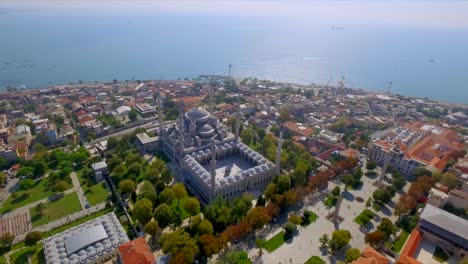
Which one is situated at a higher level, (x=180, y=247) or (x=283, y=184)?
(x=283, y=184)

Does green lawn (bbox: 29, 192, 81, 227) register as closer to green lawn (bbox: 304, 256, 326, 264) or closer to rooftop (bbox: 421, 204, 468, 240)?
green lawn (bbox: 304, 256, 326, 264)

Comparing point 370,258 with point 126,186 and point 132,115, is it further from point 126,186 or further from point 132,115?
point 132,115

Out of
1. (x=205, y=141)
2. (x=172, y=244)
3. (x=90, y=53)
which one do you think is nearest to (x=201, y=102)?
(x=205, y=141)

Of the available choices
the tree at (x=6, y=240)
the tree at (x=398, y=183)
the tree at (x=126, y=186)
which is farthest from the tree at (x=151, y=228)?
the tree at (x=398, y=183)

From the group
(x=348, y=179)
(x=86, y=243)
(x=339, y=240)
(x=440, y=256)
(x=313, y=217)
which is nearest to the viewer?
(x=86, y=243)

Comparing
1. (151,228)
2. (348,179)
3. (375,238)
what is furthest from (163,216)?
(348,179)

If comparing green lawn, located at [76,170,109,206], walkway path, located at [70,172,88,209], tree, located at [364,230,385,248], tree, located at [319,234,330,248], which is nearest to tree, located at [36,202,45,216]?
walkway path, located at [70,172,88,209]

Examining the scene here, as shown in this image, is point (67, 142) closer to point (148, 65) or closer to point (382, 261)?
point (382, 261)
